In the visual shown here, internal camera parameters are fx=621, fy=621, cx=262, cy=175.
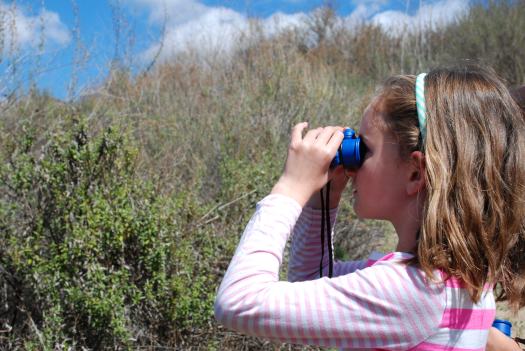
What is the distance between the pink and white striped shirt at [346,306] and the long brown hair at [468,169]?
58 millimetres

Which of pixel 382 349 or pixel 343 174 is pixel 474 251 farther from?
pixel 343 174

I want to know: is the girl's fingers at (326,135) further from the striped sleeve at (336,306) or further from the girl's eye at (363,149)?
the striped sleeve at (336,306)

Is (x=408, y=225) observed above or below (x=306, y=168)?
below

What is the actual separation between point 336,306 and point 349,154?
1.14 ft

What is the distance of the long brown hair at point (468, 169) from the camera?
3.98 ft

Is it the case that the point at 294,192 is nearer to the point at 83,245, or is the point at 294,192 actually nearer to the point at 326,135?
the point at 326,135

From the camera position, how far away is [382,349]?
48.1 inches

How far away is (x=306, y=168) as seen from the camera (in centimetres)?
128

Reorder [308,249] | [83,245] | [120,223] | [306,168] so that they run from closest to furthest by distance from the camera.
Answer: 1. [306,168]
2. [308,249]
3. [83,245]
4. [120,223]

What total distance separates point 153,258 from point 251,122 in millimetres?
2515

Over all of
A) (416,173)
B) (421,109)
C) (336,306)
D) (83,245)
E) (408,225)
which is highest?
(421,109)

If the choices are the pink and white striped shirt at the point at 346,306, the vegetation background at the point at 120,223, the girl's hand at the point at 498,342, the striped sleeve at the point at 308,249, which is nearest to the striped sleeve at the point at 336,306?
the pink and white striped shirt at the point at 346,306

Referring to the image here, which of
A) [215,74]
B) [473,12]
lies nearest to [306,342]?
[215,74]

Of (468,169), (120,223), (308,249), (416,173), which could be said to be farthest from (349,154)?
(120,223)
